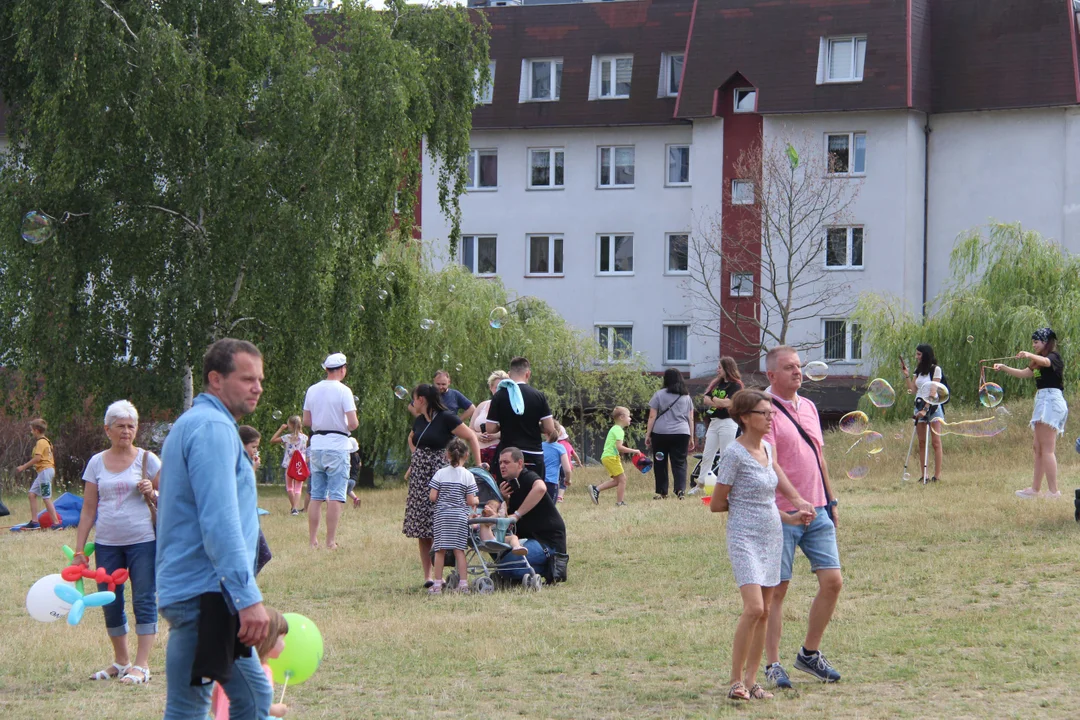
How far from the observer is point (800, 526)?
802 cm

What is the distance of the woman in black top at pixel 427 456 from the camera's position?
12711 mm

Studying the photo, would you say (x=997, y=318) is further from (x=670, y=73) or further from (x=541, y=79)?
(x=541, y=79)

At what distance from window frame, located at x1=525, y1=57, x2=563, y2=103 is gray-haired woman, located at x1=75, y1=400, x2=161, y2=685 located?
137 ft

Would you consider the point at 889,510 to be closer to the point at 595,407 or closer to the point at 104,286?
the point at 104,286

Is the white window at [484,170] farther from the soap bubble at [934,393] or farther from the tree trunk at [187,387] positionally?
the soap bubble at [934,393]

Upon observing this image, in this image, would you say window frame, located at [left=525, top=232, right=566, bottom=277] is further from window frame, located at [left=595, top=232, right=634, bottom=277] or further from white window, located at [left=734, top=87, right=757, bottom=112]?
white window, located at [left=734, top=87, right=757, bottom=112]

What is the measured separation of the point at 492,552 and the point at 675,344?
124 ft

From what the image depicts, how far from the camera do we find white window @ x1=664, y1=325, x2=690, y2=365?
1954 inches

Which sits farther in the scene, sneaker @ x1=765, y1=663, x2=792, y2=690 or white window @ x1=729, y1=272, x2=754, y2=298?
white window @ x1=729, y1=272, x2=754, y2=298

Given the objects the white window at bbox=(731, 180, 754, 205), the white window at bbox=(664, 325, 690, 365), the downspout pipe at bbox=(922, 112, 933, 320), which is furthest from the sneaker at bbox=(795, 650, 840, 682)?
the white window at bbox=(664, 325, 690, 365)

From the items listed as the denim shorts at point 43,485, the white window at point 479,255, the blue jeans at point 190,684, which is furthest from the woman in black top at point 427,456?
the white window at point 479,255

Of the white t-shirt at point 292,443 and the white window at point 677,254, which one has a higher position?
the white window at point 677,254

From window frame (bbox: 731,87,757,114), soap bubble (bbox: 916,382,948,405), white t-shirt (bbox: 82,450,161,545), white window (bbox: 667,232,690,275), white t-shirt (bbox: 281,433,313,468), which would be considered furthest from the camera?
white window (bbox: 667,232,690,275)

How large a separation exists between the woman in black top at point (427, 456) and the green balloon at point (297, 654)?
20.5 feet
